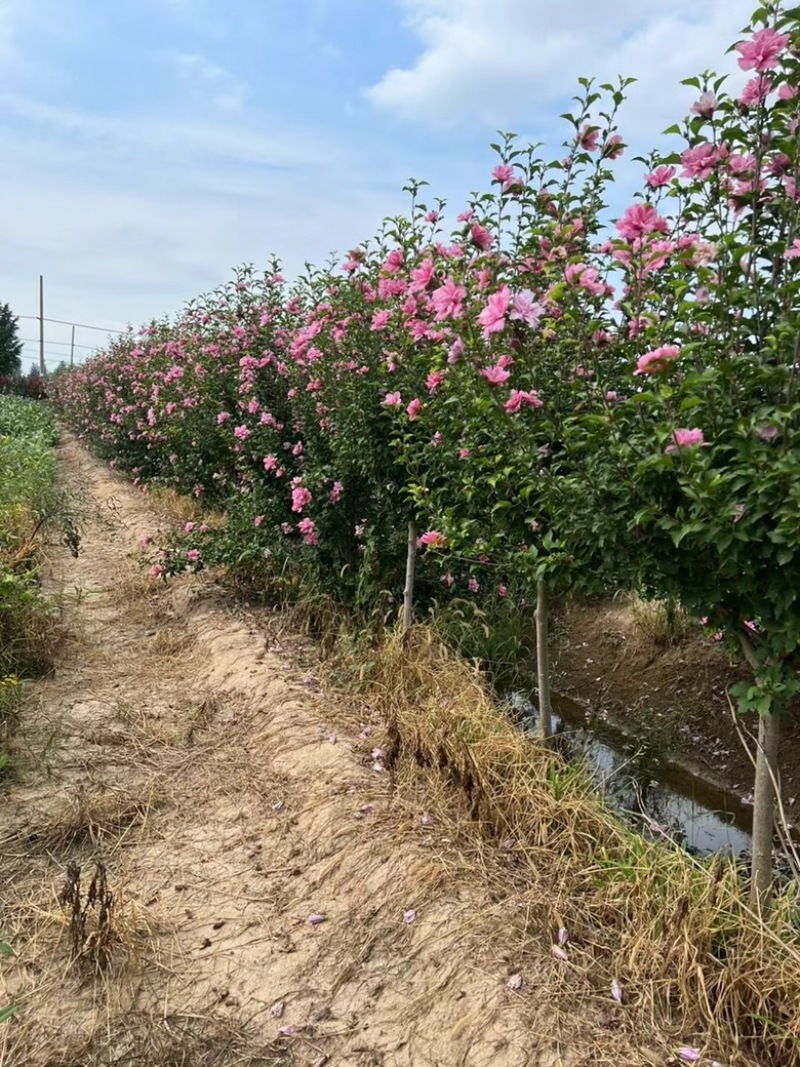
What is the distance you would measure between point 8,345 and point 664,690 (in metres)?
38.5

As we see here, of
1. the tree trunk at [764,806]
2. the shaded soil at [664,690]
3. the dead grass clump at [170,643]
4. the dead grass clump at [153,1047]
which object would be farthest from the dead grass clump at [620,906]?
the dead grass clump at [170,643]

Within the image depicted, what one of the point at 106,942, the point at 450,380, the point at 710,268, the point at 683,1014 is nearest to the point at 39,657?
the point at 106,942

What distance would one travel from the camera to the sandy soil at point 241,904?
6.02 ft

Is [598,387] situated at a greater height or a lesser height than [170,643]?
greater

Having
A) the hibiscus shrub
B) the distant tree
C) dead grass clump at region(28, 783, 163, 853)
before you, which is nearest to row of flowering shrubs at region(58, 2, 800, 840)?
the hibiscus shrub

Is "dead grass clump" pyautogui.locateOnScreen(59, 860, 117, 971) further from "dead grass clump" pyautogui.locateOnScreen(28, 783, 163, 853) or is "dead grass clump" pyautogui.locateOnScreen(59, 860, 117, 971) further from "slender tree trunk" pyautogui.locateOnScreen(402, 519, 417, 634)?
"slender tree trunk" pyautogui.locateOnScreen(402, 519, 417, 634)

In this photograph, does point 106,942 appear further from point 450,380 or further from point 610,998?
point 450,380

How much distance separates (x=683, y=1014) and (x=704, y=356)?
5.13ft

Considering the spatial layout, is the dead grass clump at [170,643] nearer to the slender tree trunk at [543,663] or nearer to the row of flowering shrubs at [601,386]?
the row of flowering shrubs at [601,386]

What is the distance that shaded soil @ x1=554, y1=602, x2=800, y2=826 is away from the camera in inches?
160

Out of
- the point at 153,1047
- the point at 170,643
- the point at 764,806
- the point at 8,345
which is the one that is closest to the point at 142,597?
the point at 170,643

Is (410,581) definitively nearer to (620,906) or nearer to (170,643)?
(170,643)

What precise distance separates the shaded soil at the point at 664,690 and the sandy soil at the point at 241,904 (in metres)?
2.01

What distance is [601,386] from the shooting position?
220 cm
